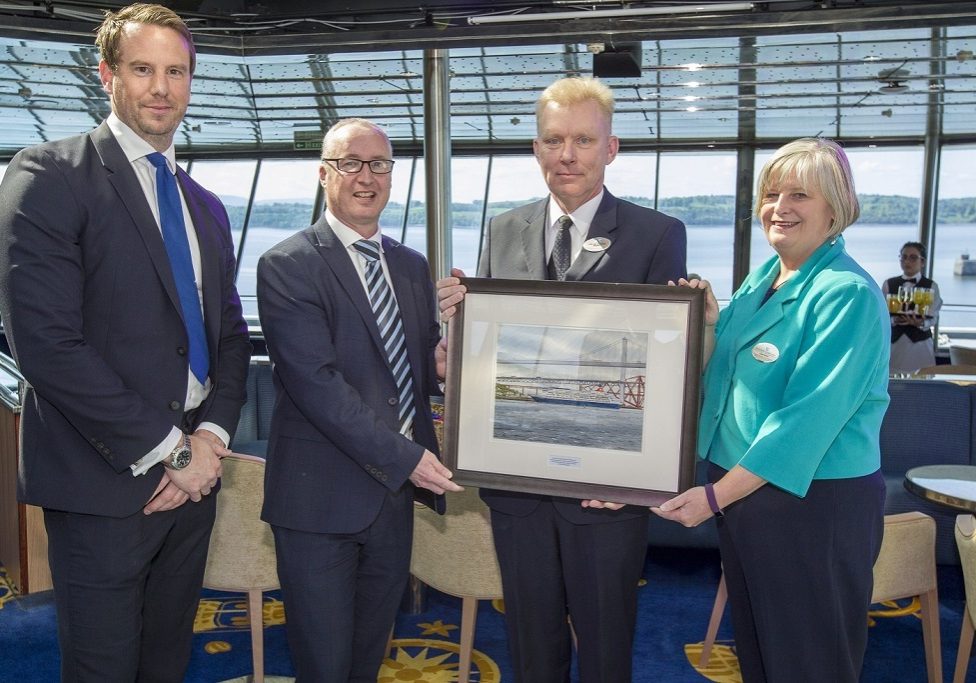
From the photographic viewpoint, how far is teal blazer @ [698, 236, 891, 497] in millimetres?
1928

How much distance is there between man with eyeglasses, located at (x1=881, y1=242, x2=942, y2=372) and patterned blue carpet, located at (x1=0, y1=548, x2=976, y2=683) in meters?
4.05

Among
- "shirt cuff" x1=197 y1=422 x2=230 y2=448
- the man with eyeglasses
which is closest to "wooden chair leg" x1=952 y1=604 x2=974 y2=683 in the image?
"shirt cuff" x1=197 y1=422 x2=230 y2=448

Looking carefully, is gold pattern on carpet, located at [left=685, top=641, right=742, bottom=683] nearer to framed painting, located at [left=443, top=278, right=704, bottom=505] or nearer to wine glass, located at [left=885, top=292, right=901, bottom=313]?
framed painting, located at [left=443, top=278, right=704, bottom=505]

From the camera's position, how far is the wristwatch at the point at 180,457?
189 centimetres

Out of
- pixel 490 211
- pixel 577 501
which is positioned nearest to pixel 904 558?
pixel 577 501

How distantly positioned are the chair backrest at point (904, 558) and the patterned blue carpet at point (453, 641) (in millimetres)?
491

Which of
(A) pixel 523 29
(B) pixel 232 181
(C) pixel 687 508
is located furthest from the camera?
(B) pixel 232 181

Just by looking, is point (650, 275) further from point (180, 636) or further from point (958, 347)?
point (958, 347)

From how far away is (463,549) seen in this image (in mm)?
3184

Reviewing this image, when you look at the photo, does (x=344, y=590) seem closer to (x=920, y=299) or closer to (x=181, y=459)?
(x=181, y=459)

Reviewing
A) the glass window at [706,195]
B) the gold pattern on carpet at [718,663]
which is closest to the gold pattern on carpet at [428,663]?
the gold pattern on carpet at [718,663]

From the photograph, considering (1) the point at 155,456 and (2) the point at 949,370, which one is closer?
(1) the point at 155,456

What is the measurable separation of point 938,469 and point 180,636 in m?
3.21

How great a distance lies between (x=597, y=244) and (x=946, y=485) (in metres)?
2.27
